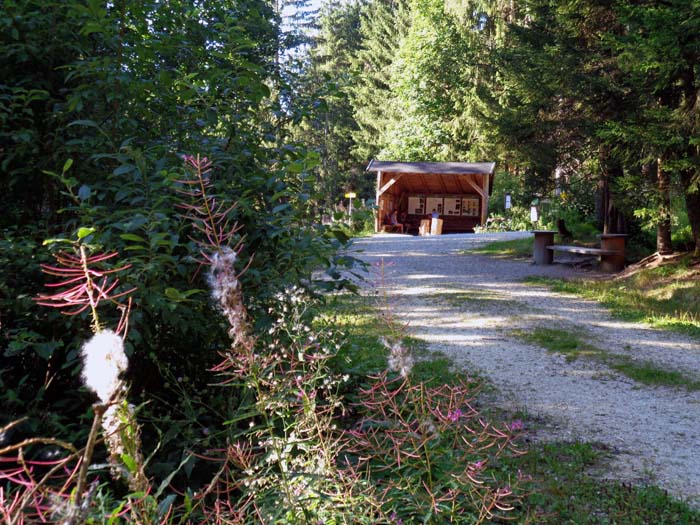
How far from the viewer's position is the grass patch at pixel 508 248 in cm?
1691

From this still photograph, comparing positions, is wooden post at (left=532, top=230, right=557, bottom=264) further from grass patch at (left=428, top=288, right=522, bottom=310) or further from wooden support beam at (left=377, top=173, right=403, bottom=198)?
wooden support beam at (left=377, top=173, right=403, bottom=198)

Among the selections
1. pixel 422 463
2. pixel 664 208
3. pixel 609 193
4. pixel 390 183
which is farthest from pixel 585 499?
pixel 390 183

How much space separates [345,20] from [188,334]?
5581 cm

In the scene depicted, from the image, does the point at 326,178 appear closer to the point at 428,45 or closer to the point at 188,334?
the point at 428,45

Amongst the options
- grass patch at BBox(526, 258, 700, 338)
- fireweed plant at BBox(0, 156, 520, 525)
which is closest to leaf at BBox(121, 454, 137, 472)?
fireweed plant at BBox(0, 156, 520, 525)

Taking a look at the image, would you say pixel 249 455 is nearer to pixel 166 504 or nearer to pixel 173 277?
pixel 166 504

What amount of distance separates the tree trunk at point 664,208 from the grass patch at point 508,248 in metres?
4.52

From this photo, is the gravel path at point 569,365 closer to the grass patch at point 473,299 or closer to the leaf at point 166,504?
the grass patch at point 473,299

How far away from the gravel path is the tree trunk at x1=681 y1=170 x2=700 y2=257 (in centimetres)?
223

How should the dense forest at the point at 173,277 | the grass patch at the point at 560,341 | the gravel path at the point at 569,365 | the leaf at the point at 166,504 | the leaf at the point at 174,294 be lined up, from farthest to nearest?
the grass patch at the point at 560,341, the gravel path at the point at 569,365, the leaf at the point at 174,294, the dense forest at the point at 173,277, the leaf at the point at 166,504

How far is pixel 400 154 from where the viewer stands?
130 feet

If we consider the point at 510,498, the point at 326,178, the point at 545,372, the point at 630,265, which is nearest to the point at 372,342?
the point at 545,372

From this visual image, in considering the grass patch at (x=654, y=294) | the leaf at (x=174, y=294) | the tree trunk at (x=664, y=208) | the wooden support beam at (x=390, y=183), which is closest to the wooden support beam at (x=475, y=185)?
the wooden support beam at (x=390, y=183)

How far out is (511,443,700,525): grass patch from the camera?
3.28 meters
